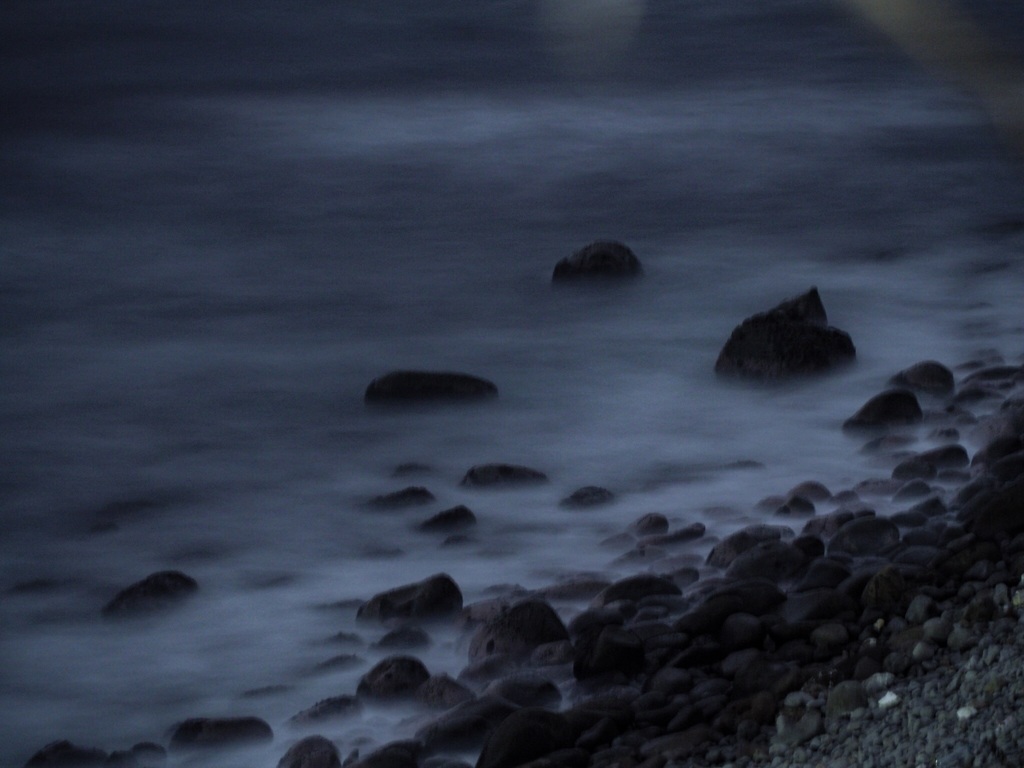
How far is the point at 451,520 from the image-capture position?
3.39 m

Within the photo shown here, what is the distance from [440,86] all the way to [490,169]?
207cm

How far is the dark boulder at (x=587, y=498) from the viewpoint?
11.5ft

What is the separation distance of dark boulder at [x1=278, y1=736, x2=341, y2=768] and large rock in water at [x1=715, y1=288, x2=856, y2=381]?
2.13 meters

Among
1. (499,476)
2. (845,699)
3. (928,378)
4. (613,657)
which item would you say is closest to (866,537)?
(613,657)

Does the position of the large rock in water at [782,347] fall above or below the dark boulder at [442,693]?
above

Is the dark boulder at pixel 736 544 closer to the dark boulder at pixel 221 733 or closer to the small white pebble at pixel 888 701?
the small white pebble at pixel 888 701

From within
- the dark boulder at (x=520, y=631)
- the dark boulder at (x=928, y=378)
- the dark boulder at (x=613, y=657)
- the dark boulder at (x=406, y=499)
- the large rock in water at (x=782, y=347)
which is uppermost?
the large rock in water at (x=782, y=347)

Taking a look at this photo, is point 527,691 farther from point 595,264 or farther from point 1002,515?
point 595,264

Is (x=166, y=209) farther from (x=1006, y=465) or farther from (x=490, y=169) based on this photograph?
(x=1006, y=465)

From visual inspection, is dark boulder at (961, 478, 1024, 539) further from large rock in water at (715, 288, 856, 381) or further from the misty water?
large rock in water at (715, 288, 856, 381)

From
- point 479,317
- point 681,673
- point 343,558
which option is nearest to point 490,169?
point 479,317

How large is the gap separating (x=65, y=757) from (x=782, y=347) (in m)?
2.40

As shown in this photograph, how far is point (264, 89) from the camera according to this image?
922 centimetres

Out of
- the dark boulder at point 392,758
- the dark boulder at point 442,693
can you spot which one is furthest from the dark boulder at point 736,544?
the dark boulder at point 392,758
